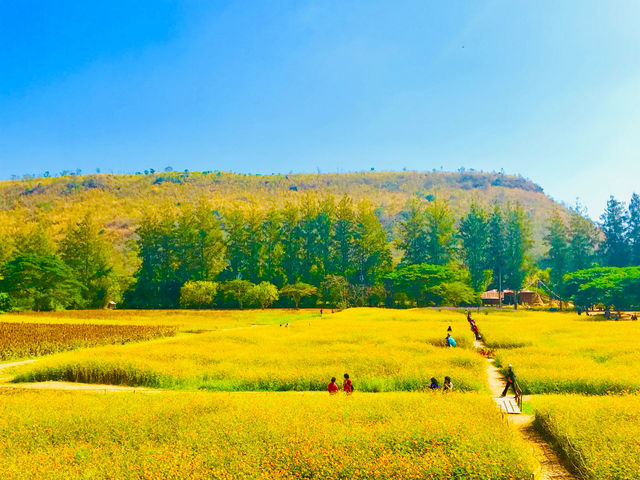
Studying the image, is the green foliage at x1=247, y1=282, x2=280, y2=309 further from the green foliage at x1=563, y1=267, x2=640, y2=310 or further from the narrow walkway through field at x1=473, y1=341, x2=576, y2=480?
the narrow walkway through field at x1=473, y1=341, x2=576, y2=480

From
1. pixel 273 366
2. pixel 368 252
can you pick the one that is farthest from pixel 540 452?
pixel 368 252

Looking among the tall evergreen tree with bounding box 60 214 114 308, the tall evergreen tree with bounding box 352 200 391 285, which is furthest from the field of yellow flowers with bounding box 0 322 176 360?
the tall evergreen tree with bounding box 352 200 391 285

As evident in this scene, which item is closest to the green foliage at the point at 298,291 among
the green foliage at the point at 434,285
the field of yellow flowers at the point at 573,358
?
the green foliage at the point at 434,285

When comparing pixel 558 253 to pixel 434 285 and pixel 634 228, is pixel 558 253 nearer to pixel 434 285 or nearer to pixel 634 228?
pixel 634 228

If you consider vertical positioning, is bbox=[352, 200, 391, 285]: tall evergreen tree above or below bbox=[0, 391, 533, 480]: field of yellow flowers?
above

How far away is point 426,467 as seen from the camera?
1127 centimetres

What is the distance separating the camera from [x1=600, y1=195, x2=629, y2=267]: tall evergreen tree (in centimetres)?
10275

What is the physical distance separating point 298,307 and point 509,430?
83.0 metres

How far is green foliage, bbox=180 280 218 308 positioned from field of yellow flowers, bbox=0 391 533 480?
74.0 m

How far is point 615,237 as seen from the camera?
344 feet

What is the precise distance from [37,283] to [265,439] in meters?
85.9

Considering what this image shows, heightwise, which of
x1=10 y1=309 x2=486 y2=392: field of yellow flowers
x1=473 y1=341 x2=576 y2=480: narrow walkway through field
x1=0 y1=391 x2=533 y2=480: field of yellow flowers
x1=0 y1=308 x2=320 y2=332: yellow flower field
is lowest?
x1=0 y1=308 x2=320 y2=332: yellow flower field

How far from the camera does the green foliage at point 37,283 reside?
79.2 metres

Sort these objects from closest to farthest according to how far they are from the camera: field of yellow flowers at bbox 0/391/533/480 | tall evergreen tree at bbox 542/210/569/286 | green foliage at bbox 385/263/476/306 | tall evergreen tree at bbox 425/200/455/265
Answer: field of yellow flowers at bbox 0/391/533/480 → green foliage at bbox 385/263/476/306 → tall evergreen tree at bbox 425/200/455/265 → tall evergreen tree at bbox 542/210/569/286
